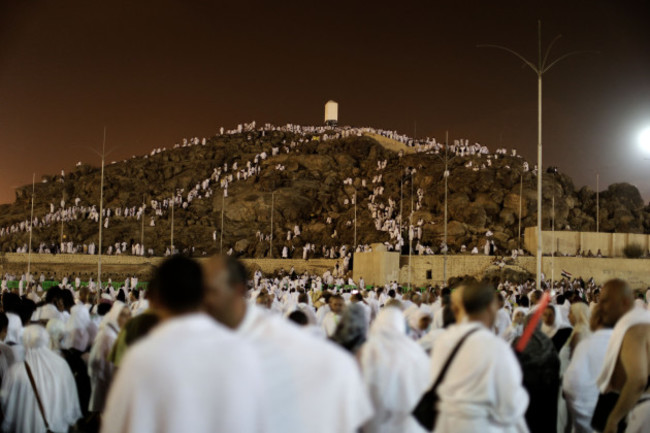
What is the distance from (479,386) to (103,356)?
5.40 metres

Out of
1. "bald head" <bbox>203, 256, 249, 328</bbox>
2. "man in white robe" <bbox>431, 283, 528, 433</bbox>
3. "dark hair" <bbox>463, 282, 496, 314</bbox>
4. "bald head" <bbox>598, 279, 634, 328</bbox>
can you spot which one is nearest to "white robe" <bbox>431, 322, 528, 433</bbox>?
"man in white robe" <bbox>431, 283, 528, 433</bbox>

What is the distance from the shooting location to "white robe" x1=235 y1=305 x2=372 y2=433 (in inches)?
131

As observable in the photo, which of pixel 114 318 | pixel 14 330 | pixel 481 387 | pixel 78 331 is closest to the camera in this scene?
pixel 481 387

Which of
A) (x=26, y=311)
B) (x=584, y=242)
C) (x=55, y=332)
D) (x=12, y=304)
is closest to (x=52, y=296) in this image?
(x=12, y=304)

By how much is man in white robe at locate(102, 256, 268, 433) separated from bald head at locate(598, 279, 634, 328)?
4.16m

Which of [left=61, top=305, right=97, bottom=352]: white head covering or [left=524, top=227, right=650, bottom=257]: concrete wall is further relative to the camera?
[left=524, top=227, right=650, bottom=257]: concrete wall

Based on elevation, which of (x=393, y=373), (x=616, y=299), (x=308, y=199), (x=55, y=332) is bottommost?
(x=55, y=332)

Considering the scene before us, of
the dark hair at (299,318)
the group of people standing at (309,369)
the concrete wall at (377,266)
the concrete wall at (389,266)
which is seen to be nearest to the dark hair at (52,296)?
the group of people standing at (309,369)

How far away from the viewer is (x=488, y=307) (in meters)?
4.87

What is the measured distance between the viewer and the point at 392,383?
4730 mm

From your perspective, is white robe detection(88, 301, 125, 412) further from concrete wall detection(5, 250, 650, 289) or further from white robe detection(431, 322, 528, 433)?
concrete wall detection(5, 250, 650, 289)

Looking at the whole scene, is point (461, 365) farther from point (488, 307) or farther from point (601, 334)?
point (601, 334)

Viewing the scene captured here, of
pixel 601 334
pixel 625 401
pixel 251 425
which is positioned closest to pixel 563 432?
pixel 601 334

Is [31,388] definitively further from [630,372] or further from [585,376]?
[630,372]
